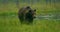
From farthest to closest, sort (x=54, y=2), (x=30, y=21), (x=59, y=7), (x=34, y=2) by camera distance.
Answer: (x=34, y=2) → (x=54, y=2) → (x=59, y=7) → (x=30, y=21)

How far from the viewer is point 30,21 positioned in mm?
6141

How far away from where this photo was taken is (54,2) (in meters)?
12.0

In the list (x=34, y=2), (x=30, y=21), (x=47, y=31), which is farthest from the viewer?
(x=34, y=2)

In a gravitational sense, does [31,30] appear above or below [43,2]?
above

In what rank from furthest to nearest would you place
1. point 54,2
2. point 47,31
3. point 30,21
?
point 54,2
point 30,21
point 47,31

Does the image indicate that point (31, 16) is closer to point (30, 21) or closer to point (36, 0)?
point (30, 21)

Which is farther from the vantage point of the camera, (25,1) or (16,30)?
(25,1)

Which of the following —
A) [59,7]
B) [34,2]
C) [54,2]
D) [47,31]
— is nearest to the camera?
[47,31]

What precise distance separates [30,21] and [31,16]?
0.69 feet

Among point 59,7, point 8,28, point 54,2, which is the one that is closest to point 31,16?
point 8,28

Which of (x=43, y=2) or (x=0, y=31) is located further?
→ (x=43, y=2)

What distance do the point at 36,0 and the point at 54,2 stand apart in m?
1.20

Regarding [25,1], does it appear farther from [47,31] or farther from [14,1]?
[47,31]

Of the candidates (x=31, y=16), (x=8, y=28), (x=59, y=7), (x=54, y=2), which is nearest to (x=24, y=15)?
(x=31, y=16)
